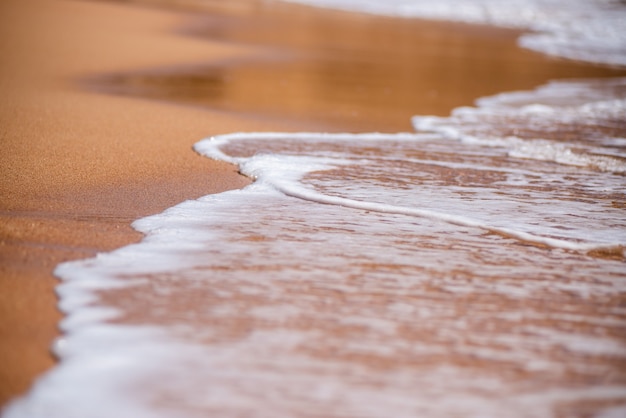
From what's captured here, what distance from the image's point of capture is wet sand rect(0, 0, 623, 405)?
3361 mm

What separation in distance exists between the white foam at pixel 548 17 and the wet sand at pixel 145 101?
2.17 meters

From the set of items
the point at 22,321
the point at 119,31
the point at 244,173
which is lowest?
the point at 22,321

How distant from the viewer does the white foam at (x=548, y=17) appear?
16797 mm

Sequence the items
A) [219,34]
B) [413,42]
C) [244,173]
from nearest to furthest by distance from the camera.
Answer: [244,173] → [219,34] → [413,42]

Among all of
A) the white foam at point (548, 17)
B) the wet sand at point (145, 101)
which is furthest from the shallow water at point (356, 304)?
the white foam at point (548, 17)

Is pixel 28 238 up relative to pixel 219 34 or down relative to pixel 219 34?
down

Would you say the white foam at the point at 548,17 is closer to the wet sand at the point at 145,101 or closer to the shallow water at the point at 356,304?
the wet sand at the point at 145,101

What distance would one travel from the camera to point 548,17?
80.6 ft

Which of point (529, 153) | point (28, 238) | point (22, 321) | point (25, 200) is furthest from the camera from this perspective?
point (529, 153)

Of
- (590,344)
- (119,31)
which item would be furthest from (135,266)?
(119,31)

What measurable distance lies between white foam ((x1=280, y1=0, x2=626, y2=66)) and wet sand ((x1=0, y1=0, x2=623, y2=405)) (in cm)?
217

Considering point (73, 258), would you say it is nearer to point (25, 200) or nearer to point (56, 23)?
point (25, 200)

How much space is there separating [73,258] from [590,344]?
195 cm

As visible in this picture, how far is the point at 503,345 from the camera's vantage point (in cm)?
263
